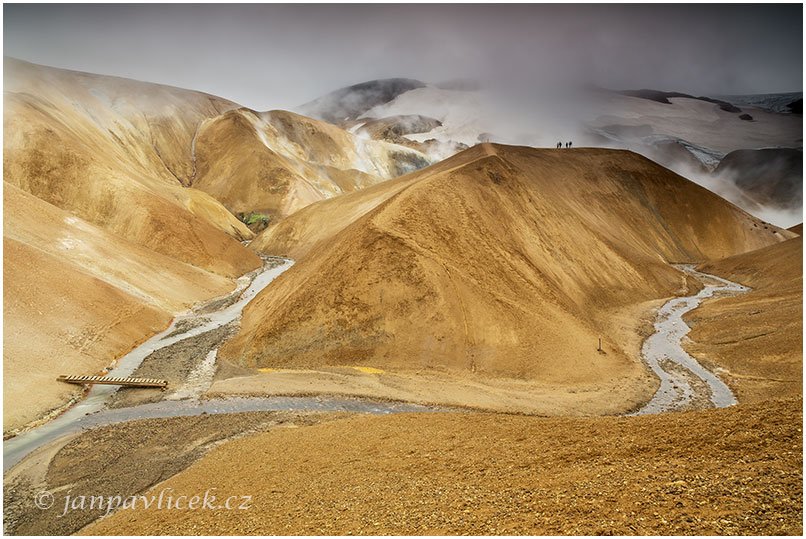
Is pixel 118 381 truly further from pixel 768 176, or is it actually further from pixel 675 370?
pixel 768 176

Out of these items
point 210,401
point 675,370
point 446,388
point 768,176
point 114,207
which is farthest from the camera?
point 768,176

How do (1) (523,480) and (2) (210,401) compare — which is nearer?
(1) (523,480)

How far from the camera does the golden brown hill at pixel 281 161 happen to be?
99.5m

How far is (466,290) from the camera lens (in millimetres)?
28688

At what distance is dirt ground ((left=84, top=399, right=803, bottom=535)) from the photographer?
7.20 metres

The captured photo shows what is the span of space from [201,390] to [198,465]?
8867mm

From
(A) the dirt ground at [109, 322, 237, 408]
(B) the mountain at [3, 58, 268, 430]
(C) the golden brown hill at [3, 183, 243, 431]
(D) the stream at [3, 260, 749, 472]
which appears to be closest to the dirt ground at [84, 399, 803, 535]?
(D) the stream at [3, 260, 749, 472]

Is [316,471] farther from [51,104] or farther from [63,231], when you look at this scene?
[51,104]

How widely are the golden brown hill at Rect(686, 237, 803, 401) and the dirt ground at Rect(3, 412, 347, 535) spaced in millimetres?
22133

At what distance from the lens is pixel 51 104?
67.1m

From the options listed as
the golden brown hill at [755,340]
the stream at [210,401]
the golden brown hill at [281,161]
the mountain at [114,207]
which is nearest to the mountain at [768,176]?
the golden brown hill at [281,161]

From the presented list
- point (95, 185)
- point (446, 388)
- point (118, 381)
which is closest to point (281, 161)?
point (95, 185)

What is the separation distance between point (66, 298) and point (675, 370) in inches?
1510

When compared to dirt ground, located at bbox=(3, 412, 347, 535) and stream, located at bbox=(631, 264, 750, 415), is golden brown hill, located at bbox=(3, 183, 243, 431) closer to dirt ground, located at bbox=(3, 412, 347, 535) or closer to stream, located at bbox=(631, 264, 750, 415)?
dirt ground, located at bbox=(3, 412, 347, 535)
